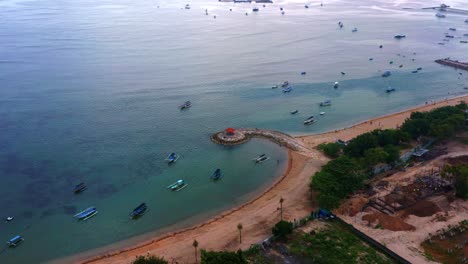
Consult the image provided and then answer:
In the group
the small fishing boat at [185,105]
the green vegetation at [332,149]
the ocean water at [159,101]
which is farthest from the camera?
the small fishing boat at [185,105]

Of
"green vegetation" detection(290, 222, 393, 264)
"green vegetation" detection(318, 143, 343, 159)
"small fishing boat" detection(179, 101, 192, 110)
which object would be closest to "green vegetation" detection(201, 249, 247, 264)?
"green vegetation" detection(290, 222, 393, 264)

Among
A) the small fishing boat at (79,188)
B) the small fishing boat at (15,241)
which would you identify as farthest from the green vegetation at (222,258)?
the small fishing boat at (79,188)

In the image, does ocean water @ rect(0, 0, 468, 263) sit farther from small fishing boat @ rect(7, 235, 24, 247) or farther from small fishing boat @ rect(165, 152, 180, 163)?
small fishing boat @ rect(165, 152, 180, 163)

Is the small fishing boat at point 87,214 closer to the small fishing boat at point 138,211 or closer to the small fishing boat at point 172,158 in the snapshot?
the small fishing boat at point 138,211

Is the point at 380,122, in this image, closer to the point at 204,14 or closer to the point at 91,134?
the point at 91,134

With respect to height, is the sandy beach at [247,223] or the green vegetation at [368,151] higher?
the green vegetation at [368,151]

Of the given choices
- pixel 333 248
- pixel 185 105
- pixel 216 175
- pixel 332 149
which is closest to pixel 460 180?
pixel 332 149

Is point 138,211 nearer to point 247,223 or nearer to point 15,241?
point 15,241
